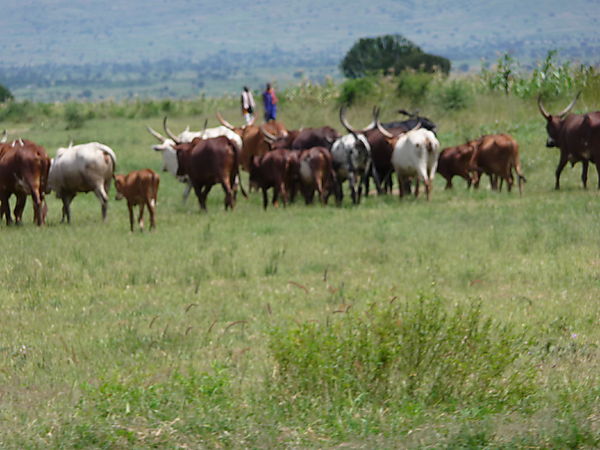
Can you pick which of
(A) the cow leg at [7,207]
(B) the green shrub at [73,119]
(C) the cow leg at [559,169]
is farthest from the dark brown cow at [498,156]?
(B) the green shrub at [73,119]

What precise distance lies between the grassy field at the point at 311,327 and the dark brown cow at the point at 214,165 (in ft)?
1.47

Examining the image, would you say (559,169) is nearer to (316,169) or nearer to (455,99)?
(316,169)

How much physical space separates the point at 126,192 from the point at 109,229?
88cm

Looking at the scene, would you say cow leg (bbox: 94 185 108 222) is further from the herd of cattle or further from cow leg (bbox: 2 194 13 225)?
cow leg (bbox: 2 194 13 225)

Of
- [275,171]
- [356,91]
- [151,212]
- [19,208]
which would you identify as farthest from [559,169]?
[356,91]

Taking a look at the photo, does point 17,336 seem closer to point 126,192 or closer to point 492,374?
point 492,374

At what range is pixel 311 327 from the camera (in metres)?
7.40

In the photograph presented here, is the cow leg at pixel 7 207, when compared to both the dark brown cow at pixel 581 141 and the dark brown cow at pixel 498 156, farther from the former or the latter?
the dark brown cow at pixel 581 141

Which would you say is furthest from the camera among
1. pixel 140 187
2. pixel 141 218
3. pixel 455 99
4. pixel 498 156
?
pixel 455 99

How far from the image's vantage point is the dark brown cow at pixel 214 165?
17297mm

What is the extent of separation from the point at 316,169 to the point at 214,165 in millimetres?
1553

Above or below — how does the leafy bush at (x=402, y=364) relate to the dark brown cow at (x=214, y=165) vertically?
above

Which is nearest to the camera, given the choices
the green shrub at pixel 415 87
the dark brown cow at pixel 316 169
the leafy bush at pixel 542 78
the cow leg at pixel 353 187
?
the dark brown cow at pixel 316 169

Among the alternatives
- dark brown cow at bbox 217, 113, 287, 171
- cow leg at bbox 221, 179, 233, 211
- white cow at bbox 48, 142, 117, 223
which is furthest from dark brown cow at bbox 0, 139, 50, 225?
dark brown cow at bbox 217, 113, 287, 171
